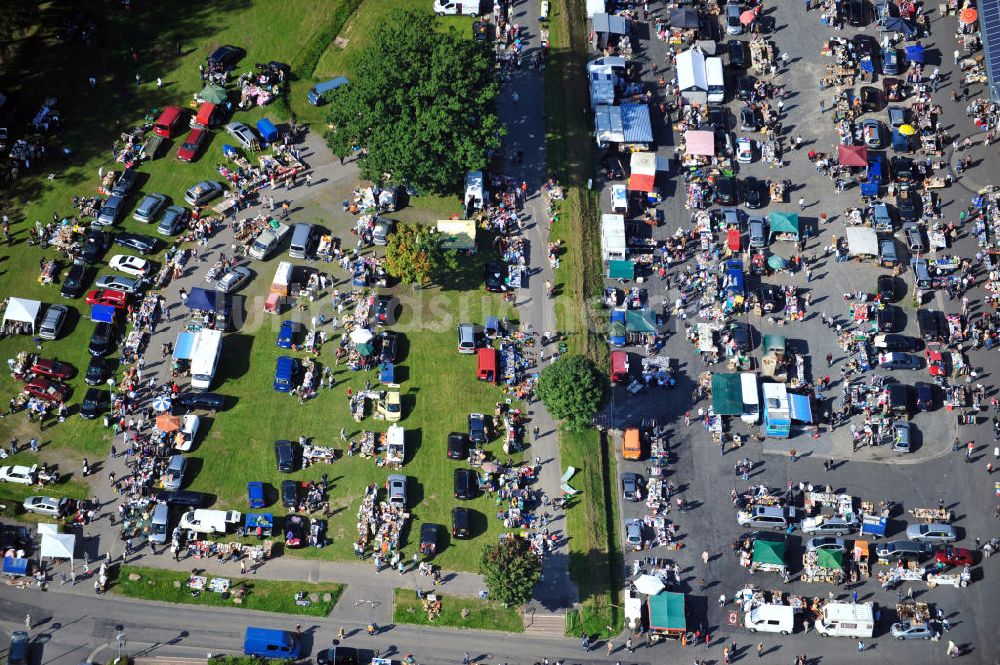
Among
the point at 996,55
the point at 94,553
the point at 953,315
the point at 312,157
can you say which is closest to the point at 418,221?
the point at 312,157

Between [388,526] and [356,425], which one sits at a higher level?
[356,425]

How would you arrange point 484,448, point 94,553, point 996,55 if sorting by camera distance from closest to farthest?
1. point 94,553
2. point 484,448
3. point 996,55

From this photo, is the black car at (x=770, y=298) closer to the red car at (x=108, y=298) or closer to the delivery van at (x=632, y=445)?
the delivery van at (x=632, y=445)

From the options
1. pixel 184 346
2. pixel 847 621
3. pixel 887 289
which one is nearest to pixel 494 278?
pixel 184 346

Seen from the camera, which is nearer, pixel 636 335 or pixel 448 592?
pixel 448 592

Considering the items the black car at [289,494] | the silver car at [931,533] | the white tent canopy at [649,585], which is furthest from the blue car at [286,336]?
the silver car at [931,533]

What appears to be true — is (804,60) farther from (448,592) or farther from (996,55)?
(448,592)
